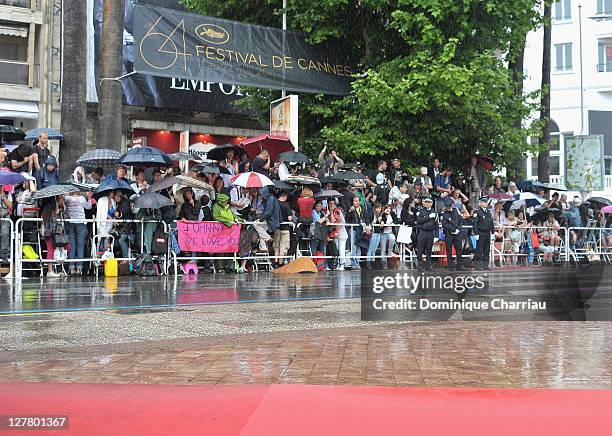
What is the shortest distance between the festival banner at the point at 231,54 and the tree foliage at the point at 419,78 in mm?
580

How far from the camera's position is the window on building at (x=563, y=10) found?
57344 millimetres

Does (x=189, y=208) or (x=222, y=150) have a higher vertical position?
(x=222, y=150)

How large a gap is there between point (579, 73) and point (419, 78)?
36.5m

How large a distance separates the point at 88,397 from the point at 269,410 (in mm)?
1289

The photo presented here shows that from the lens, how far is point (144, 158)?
1897 cm

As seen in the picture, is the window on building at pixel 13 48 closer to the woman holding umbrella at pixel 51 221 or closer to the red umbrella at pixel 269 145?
the red umbrella at pixel 269 145

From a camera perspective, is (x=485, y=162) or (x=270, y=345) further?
(x=485, y=162)

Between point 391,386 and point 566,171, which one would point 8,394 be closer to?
point 391,386

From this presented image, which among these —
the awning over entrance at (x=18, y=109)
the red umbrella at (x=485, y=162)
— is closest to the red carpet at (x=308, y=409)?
the red umbrella at (x=485, y=162)

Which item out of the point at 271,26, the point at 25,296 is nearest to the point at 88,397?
the point at 25,296

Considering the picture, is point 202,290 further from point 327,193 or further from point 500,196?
point 500,196

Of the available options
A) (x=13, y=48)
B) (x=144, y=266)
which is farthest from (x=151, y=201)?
(x=13, y=48)

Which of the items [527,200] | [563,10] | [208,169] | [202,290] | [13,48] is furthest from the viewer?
[563,10]

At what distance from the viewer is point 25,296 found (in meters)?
12.9
